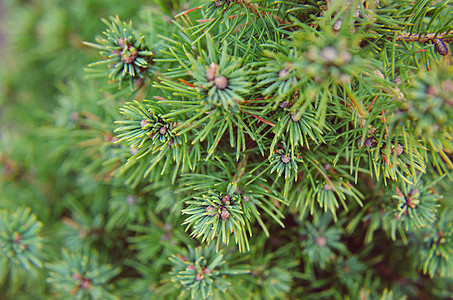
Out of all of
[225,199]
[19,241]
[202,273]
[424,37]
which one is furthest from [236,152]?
[19,241]

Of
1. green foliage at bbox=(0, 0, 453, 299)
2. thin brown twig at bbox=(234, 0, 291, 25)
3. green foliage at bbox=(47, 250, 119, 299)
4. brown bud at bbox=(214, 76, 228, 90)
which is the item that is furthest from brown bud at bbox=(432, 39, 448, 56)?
green foliage at bbox=(47, 250, 119, 299)

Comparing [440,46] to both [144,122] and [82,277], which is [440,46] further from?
[82,277]

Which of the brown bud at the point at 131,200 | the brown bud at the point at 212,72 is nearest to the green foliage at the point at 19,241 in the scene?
the brown bud at the point at 131,200

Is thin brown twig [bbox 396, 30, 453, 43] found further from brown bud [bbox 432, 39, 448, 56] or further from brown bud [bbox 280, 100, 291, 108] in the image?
brown bud [bbox 280, 100, 291, 108]

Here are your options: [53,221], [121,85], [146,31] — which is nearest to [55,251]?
[53,221]

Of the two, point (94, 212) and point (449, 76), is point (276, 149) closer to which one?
point (449, 76)

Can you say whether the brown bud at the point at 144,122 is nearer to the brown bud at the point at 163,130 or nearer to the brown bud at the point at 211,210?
the brown bud at the point at 163,130

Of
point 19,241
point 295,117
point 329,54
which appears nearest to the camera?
point 329,54
